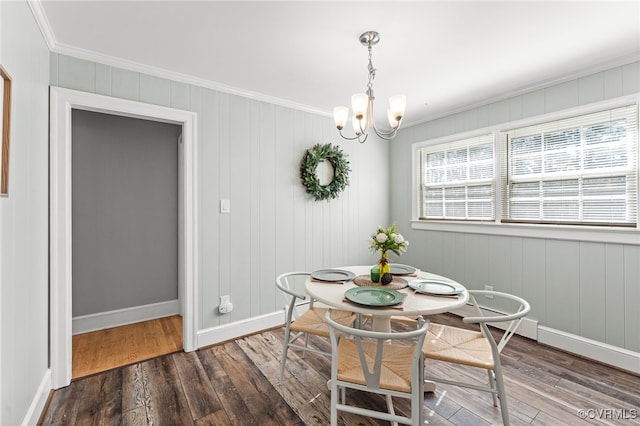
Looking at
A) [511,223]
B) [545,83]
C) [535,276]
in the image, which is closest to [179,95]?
[545,83]

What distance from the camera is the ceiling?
178 centimetres

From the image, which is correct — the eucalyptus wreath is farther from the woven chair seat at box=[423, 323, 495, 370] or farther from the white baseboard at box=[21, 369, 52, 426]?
the white baseboard at box=[21, 369, 52, 426]

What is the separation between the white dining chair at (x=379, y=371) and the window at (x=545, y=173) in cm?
216

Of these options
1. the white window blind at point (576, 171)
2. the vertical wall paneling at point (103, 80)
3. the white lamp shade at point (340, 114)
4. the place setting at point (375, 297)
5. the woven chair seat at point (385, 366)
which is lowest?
the woven chair seat at point (385, 366)

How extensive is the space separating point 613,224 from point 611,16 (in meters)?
1.54

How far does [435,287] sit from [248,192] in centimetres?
195

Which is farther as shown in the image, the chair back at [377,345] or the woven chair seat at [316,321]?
the woven chair seat at [316,321]

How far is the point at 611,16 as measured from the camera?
6.05 ft

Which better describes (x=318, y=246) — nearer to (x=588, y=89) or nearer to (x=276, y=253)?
(x=276, y=253)

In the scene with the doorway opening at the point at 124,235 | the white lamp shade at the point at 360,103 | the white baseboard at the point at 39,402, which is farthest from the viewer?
the doorway opening at the point at 124,235

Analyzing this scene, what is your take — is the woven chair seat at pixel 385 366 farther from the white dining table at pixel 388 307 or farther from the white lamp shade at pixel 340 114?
the white lamp shade at pixel 340 114

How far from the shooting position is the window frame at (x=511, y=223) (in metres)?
2.37

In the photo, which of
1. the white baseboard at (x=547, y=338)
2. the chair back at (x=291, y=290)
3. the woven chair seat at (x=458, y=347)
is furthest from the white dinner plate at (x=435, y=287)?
the white baseboard at (x=547, y=338)
